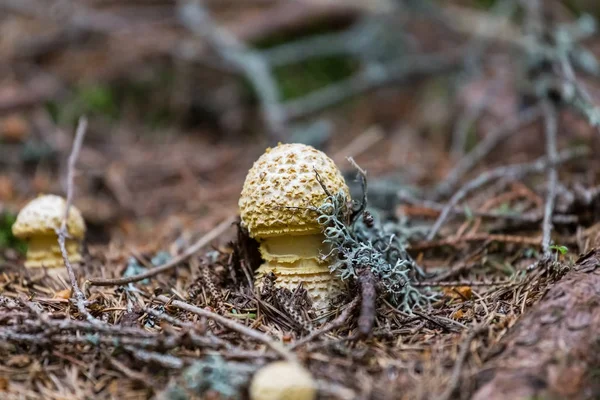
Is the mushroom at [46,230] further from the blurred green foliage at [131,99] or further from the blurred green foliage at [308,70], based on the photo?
the blurred green foliage at [308,70]

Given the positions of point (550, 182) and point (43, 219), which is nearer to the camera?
point (43, 219)

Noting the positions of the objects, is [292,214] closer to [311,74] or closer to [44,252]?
[44,252]

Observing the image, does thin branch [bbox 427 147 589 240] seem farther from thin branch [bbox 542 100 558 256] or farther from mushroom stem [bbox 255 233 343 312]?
mushroom stem [bbox 255 233 343 312]

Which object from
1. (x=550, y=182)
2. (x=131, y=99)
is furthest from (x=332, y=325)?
(x=131, y=99)

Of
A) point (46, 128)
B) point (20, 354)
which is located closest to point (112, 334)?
point (20, 354)

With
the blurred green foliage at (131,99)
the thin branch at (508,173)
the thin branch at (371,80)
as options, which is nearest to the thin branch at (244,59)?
the thin branch at (371,80)

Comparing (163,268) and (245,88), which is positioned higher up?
(245,88)

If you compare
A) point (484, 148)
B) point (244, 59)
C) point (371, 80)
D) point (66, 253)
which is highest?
point (244, 59)
